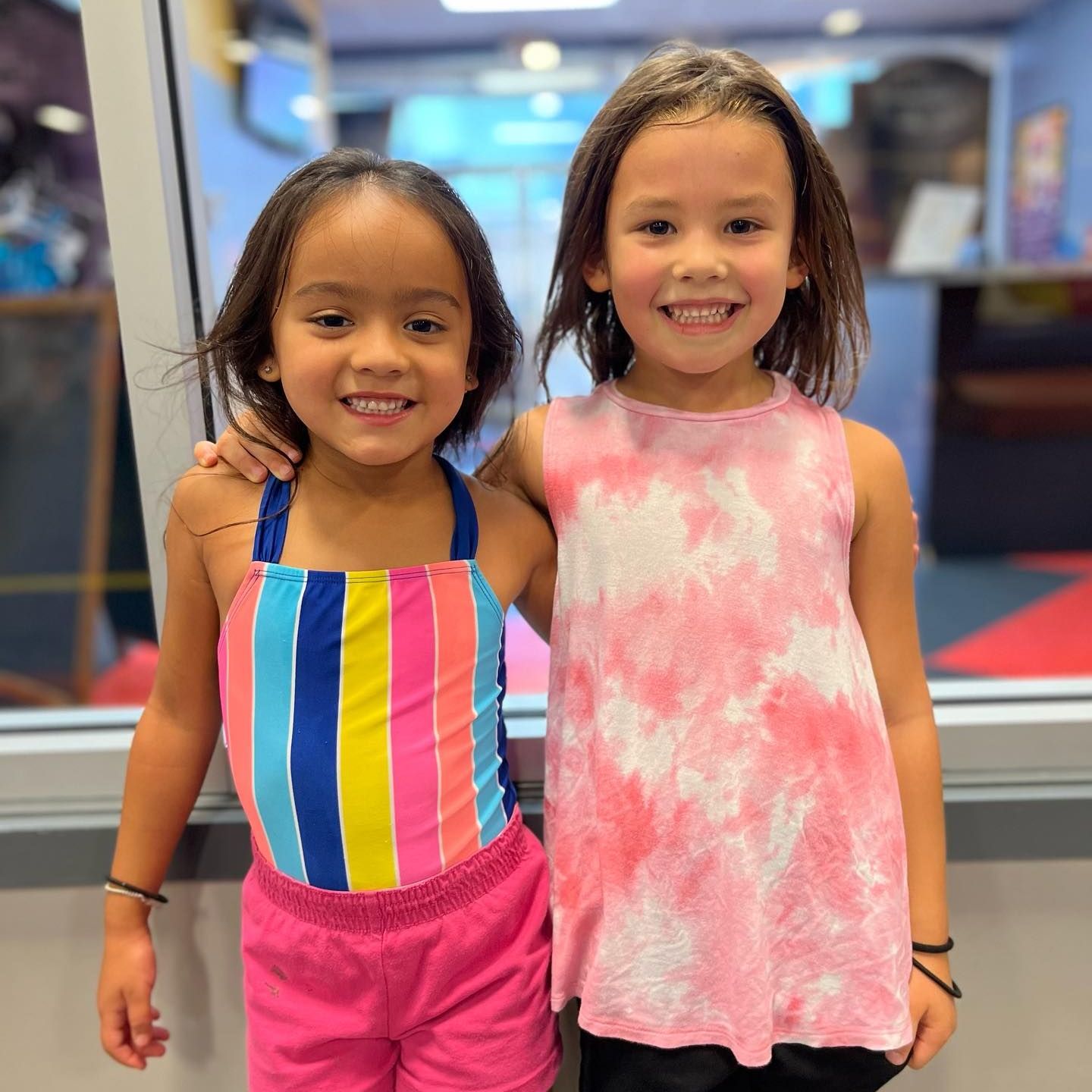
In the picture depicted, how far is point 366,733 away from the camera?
0.85m

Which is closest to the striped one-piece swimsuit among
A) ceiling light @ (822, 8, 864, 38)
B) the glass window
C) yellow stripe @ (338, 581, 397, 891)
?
yellow stripe @ (338, 581, 397, 891)

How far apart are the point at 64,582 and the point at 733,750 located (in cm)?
252

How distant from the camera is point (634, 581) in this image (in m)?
0.88

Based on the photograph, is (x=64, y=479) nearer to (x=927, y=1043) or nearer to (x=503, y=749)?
(x=503, y=749)

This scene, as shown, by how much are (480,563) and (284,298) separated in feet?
0.93

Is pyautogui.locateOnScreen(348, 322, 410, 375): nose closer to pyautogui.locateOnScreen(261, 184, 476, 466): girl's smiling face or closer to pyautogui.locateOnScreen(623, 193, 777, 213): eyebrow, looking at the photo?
pyautogui.locateOnScreen(261, 184, 476, 466): girl's smiling face

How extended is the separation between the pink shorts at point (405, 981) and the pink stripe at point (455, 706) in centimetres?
Result: 3

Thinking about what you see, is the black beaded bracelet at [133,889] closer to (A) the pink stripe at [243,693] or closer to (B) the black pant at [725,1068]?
(A) the pink stripe at [243,693]

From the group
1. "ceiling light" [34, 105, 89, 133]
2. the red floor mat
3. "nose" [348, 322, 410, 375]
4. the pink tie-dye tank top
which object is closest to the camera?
"nose" [348, 322, 410, 375]

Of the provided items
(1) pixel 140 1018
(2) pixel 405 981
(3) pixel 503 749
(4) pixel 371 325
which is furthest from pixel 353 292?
(1) pixel 140 1018

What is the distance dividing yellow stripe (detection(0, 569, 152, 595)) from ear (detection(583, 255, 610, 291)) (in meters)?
1.85

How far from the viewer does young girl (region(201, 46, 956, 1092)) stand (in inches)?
34.3

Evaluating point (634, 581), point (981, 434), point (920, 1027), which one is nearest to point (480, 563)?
point (634, 581)

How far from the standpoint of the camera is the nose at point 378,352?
771 millimetres
